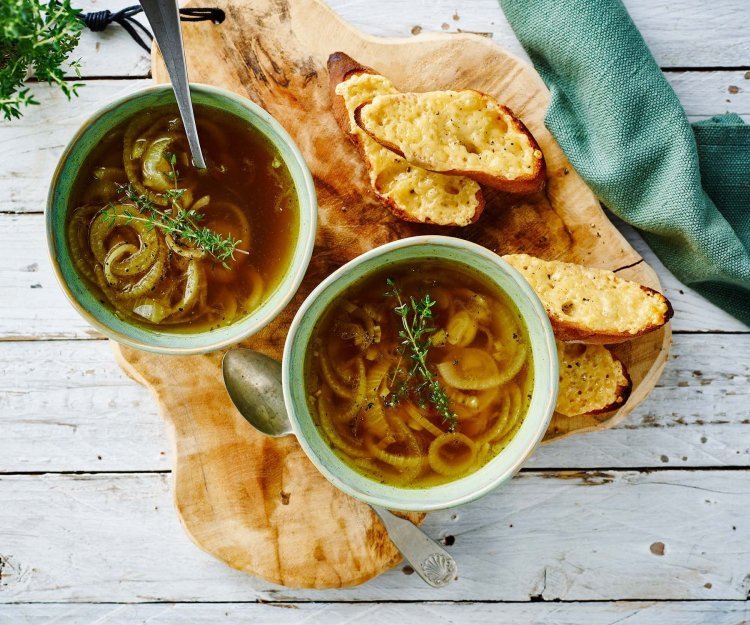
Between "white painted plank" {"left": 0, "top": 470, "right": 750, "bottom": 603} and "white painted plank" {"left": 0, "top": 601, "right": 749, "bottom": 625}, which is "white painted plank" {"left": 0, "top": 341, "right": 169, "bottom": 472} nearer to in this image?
"white painted plank" {"left": 0, "top": 470, "right": 750, "bottom": 603}

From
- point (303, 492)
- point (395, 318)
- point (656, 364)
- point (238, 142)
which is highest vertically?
point (238, 142)

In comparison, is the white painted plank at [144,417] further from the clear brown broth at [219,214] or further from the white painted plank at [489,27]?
the white painted plank at [489,27]

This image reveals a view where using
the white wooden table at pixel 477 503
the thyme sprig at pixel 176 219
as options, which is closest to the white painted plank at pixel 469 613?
the white wooden table at pixel 477 503

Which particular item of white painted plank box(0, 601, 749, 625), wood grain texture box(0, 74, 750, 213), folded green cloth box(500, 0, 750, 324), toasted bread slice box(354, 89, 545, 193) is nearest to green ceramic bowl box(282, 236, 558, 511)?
toasted bread slice box(354, 89, 545, 193)

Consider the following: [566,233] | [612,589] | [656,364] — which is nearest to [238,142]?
[566,233]


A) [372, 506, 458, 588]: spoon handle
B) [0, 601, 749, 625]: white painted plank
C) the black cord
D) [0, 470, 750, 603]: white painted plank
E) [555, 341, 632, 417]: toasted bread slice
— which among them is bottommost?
[0, 601, 749, 625]: white painted plank

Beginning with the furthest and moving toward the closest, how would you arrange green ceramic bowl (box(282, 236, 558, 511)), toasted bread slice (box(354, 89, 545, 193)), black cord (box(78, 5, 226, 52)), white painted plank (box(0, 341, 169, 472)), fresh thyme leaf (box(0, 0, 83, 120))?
1. white painted plank (box(0, 341, 169, 472))
2. black cord (box(78, 5, 226, 52))
3. toasted bread slice (box(354, 89, 545, 193))
4. fresh thyme leaf (box(0, 0, 83, 120))
5. green ceramic bowl (box(282, 236, 558, 511))

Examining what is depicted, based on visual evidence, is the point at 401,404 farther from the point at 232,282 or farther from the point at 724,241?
the point at 724,241

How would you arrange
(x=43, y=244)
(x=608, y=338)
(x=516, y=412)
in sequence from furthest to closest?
(x=43, y=244)
(x=608, y=338)
(x=516, y=412)
